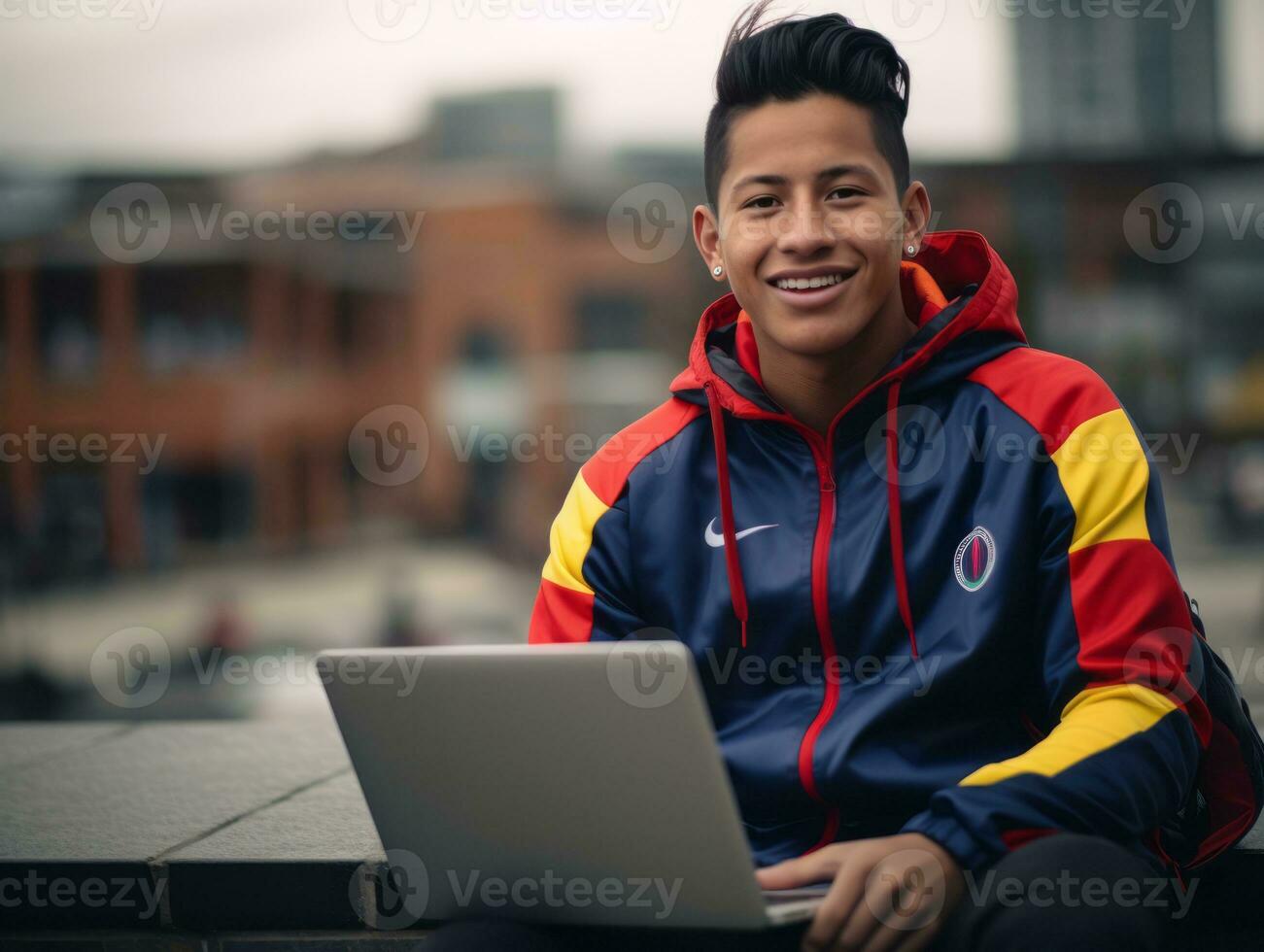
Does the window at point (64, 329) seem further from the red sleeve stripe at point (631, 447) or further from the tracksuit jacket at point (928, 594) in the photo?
the tracksuit jacket at point (928, 594)

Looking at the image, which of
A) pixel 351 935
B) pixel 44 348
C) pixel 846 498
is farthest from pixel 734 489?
pixel 44 348

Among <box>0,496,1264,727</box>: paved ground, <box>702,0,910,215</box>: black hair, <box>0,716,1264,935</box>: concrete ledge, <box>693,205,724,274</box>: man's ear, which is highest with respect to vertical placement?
<box>702,0,910,215</box>: black hair

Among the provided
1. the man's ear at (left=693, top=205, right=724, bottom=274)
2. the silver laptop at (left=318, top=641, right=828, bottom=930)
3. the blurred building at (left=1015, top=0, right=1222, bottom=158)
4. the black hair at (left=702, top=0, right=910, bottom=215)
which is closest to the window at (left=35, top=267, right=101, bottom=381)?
the blurred building at (left=1015, top=0, right=1222, bottom=158)

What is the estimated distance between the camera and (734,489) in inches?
77.5

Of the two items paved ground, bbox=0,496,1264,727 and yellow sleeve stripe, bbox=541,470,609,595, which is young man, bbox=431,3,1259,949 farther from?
paved ground, bbox=0,496,1264,727

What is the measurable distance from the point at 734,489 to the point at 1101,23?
54400mm

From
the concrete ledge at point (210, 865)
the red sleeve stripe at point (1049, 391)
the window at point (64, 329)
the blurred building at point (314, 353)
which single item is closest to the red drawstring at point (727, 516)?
→ the red sleeve stripe at point (1049, 391)

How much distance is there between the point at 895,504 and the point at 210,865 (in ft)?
4.14

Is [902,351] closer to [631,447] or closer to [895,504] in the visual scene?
[895,504]

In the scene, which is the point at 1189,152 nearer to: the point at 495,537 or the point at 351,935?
the point at 495,537

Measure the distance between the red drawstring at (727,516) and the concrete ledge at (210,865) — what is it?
724 millimetres

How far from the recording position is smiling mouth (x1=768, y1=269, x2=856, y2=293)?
1.90 meters

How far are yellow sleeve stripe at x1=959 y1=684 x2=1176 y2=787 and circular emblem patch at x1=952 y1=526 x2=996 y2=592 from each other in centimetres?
21

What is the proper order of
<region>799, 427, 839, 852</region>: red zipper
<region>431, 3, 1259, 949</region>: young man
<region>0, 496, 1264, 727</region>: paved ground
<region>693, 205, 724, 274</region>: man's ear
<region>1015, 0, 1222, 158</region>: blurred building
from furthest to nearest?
1. <region>1015, 0, 1222, 158</region>: blurred building
2. <region>0, 496, 1264, 727</region>: paved ground
3. <region>693, 205, 724, 274</region>: man's ear
4. <region>799, 427, 839, 852</region>: red zipper
5. <region>431, 3, 1259, 949</region>: young man
